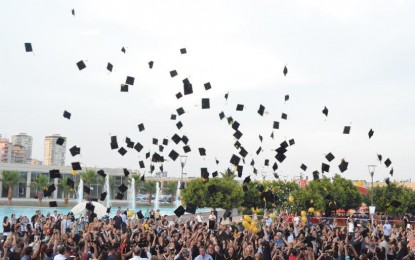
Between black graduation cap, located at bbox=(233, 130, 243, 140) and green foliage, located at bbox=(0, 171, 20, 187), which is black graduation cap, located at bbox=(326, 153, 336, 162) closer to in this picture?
black graduation cap, located at bbox=(233, 130, 243, 140)

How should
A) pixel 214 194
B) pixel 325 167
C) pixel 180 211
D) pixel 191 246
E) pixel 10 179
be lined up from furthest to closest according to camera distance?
1. pixel 10 179
2. pixel 214 194
3. pixel 325 167
4. pixel 180 211
5. pixel 191 246

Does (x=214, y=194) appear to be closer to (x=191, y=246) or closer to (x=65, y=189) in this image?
(x=65, y=189)

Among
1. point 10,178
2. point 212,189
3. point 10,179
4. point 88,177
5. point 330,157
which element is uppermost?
point 88,177

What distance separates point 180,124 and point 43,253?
32.2ft

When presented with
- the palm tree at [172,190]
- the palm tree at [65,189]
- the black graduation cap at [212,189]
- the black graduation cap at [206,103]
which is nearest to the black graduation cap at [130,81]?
the black graduation cap at [206,103]

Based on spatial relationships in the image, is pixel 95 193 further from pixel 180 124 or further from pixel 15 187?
pixel 180 124

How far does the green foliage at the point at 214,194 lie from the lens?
3959 centimetres

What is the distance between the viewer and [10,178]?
61781 mm

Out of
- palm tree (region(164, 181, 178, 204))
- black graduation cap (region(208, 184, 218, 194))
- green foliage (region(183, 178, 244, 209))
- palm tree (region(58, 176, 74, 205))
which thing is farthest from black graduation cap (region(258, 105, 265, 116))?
palm tree (region(164, 181, 178, 204))

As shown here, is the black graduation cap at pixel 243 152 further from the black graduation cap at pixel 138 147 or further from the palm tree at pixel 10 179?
the palm tree at pixel 10 179

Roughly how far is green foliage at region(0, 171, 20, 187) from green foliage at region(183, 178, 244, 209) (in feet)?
94.3

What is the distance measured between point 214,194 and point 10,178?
3180 cm

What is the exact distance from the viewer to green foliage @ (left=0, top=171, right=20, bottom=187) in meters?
61.6

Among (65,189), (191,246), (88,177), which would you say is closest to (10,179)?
(65,189)
